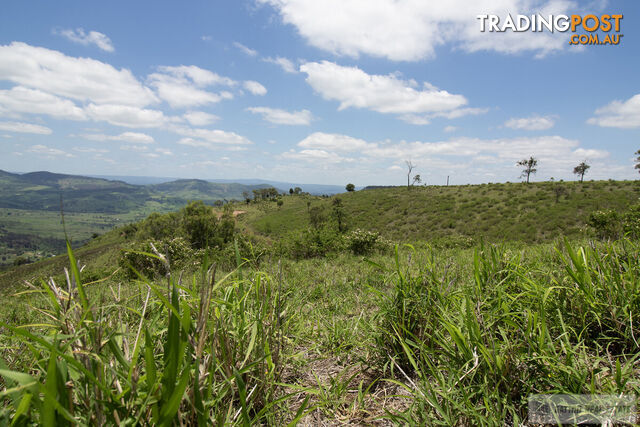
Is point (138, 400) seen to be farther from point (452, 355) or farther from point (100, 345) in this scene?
point (452, 355)

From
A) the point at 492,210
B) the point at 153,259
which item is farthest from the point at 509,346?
the point at 492,210

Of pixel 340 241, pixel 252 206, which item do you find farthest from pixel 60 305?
pixel 252 206

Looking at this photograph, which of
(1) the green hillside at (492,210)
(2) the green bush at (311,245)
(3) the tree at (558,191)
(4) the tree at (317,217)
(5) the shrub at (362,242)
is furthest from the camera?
(4) the tree at (317,217)

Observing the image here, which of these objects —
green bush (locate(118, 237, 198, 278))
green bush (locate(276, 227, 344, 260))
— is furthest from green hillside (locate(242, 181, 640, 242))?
green bush (locate(118, 237, 198, 278))

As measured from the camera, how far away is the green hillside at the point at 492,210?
32688mm

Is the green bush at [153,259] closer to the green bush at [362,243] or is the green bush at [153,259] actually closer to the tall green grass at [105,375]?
the tall green grass at [105,375]

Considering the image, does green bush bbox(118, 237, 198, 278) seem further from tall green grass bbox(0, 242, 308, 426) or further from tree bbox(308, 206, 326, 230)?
tree bbox(308, 206, 326, 230)

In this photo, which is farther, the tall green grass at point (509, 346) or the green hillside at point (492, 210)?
the green hillside at point (492, 210)

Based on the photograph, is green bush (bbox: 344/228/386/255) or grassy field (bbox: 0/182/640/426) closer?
grassy field (bbox: 0/182/640/426)

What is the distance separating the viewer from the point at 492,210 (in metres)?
40.6

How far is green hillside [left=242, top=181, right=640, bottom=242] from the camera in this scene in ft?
107

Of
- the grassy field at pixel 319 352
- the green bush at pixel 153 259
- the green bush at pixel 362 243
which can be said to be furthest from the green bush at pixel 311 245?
the grassy field at pixel 319 352

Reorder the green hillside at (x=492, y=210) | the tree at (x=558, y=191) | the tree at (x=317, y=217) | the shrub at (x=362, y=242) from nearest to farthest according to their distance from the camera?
the shrub at (x=362, y=242) < the green hillside at (x=492, y=210) < the tree at (x=558, y=191) < the tree at (x=317, y=217)

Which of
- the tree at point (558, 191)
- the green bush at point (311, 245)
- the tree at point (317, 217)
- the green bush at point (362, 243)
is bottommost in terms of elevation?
the tree at point (317, 217)
